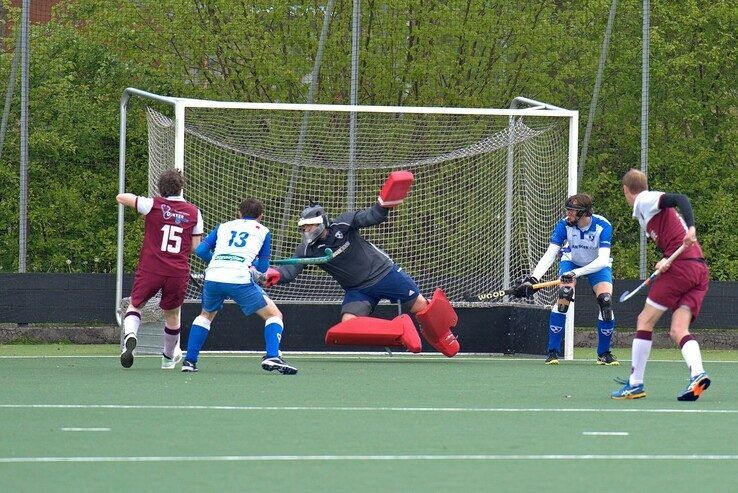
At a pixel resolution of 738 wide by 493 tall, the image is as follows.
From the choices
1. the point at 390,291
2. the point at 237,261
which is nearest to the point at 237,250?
the point at 237,261

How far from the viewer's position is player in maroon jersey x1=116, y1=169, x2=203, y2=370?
11906 millimetres

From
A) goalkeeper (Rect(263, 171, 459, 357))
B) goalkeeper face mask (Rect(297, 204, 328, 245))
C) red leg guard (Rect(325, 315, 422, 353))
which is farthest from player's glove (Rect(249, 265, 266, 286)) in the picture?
red leg guard (Rect(325, 315, 422, 353))

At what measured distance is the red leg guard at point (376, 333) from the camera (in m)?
13.6

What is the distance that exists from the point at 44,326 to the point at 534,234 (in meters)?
5.87

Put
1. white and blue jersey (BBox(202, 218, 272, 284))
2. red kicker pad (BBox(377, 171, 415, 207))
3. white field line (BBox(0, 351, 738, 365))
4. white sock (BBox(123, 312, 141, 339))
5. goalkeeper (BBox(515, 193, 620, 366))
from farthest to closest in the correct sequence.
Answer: white field line (BBox(0, 351, 738, 365)) → goalkeeper (BBox(515, 193, 620, 366)) → red kicker pad (BBox(377, 171, 415, 207)) → white sock (BBox(123, 312, 141, 339)) → white and blue jersey (BBox(202, 218, 272, 284))

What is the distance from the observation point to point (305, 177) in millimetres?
17125

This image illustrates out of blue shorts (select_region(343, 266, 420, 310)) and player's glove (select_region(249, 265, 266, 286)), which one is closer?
player's glove (select_region(249, 265, 266, 286))

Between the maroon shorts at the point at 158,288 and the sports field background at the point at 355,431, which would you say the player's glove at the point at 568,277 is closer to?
the sports field background at the point at 355,431

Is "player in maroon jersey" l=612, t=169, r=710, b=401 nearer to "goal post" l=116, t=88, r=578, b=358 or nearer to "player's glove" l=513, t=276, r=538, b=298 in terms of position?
"player's glove" l=513, t=276, r=538, b=298

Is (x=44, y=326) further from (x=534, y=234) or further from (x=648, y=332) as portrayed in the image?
(x=648, y=332)

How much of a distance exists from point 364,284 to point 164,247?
255 cm

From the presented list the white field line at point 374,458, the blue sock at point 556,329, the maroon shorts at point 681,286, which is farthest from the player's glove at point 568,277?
the white field line at point 374,458

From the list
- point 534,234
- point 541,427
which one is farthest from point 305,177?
point 541,427

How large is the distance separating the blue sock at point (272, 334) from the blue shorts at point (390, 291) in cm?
229
